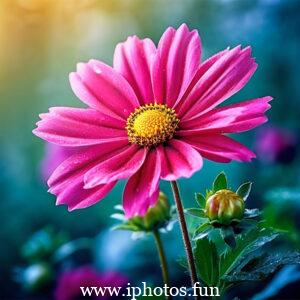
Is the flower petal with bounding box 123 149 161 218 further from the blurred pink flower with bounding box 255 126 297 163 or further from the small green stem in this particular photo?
the blurred pink flower with bounding box 255 126 297 163

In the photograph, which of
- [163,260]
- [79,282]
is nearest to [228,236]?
[163,260]

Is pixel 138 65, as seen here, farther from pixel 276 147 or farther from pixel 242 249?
pixel 276 147

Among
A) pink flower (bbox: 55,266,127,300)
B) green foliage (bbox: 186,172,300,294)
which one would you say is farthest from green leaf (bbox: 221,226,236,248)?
pink flower (bbox: 55,266,127,300)

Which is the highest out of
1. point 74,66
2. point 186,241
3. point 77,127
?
point 74,66

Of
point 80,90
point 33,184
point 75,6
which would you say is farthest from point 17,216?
point 80,90

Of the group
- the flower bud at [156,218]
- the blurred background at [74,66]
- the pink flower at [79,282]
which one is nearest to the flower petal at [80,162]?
the flower bud at [156,218]

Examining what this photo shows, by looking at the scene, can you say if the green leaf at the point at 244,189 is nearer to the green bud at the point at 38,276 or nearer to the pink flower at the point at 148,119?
the pink flower at the point at 148,119
